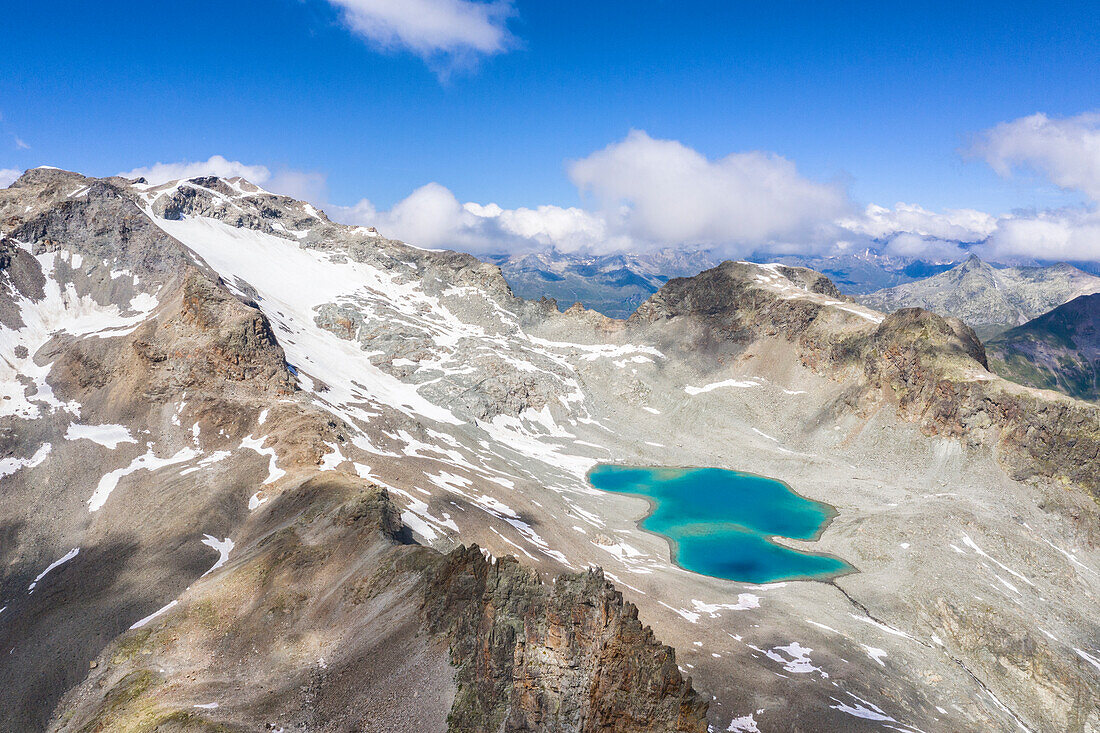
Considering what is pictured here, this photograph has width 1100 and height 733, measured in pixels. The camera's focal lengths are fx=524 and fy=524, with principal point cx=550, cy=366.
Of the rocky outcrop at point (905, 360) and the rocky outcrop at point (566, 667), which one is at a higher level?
the rocky outcrop at point (905, 360)

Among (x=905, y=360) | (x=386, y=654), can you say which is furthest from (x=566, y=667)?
(x=905, y=360)

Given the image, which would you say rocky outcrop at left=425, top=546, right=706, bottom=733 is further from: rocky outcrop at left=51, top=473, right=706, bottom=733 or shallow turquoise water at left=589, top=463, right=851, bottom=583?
shallow turquoise water at left=589, top=463, right=851, bottom=583

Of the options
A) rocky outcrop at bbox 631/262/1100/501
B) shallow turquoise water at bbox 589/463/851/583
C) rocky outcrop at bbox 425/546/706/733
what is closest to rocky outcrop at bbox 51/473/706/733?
rocky outcrop at bbox 425/546/706/733

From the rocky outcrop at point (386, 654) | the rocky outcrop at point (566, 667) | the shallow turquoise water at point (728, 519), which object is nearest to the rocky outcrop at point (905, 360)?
the shallow turquoise water at point (728, 519)

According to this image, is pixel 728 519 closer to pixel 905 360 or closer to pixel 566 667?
pixel 905 360

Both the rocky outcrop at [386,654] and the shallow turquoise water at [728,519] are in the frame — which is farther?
the shallow turquoise water at [728,519]

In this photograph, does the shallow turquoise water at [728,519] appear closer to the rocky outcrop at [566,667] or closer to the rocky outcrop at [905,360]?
the rocky outcrop at [905,360]
